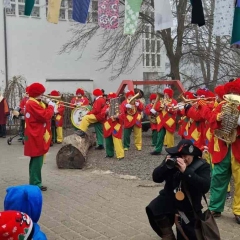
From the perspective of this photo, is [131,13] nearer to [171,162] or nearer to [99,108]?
[171,162]

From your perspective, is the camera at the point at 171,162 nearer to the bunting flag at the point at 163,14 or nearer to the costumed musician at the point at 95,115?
the bunting flag at the point at 163,14

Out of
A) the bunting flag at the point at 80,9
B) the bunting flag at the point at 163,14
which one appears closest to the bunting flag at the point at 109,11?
the bunting flag at the point at 80,9

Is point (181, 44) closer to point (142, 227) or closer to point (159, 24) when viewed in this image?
point (159, 24)

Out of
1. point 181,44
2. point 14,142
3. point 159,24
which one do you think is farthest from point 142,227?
point 181,44

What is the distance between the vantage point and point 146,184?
7.70 meters

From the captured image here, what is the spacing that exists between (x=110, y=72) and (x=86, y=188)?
1700 cm

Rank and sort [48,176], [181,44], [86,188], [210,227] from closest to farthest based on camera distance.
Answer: [210,227] → [86,188] → [48,176] → [181,44]

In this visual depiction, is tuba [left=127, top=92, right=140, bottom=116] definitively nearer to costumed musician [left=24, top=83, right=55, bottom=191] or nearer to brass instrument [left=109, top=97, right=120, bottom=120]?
brass instrument [left=109, top=97, right=120, bottom=120]

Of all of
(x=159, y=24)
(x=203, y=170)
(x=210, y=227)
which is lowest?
(x=210, y=227)

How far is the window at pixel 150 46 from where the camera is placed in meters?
19.1

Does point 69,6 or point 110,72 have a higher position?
A: point 69,6

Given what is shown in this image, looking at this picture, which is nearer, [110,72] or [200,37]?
[200,37]

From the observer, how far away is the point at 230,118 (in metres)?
5.16

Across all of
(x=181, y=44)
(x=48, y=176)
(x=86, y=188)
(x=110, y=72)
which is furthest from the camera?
(x=110, y=72)
